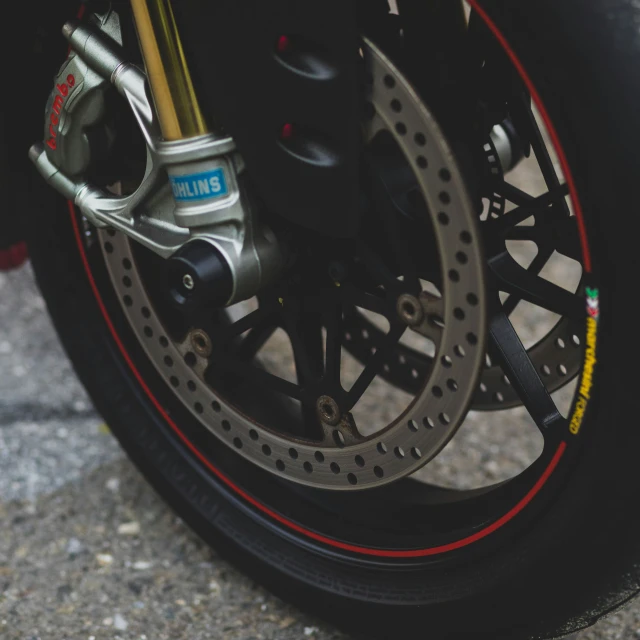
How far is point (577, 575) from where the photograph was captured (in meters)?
1.21

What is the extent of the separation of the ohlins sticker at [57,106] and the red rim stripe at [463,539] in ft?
0.72

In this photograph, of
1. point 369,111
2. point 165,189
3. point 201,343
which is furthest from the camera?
point 201,343

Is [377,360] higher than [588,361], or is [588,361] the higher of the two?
[588,361]

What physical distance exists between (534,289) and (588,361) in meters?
0.20

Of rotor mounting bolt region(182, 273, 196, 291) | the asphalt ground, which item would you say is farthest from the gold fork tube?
the asphalt ground

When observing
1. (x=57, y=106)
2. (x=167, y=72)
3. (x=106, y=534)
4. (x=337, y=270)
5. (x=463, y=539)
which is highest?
(x=167, y=72)

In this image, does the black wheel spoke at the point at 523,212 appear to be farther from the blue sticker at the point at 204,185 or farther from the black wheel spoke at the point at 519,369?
the blue sticker at the point at 204,185

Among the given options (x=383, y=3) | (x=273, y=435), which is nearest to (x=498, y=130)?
(x=383, y=3)

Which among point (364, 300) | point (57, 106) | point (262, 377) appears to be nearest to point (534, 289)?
point (364, 300)

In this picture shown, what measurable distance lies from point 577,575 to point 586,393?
0.83 ft

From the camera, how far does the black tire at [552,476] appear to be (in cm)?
100

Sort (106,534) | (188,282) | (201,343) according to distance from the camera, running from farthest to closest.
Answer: (106,534) → (201,343) → (188,282)

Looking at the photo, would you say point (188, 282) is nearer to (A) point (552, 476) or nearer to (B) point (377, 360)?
(B) point (377, 360)

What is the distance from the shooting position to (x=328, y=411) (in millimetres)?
1414
